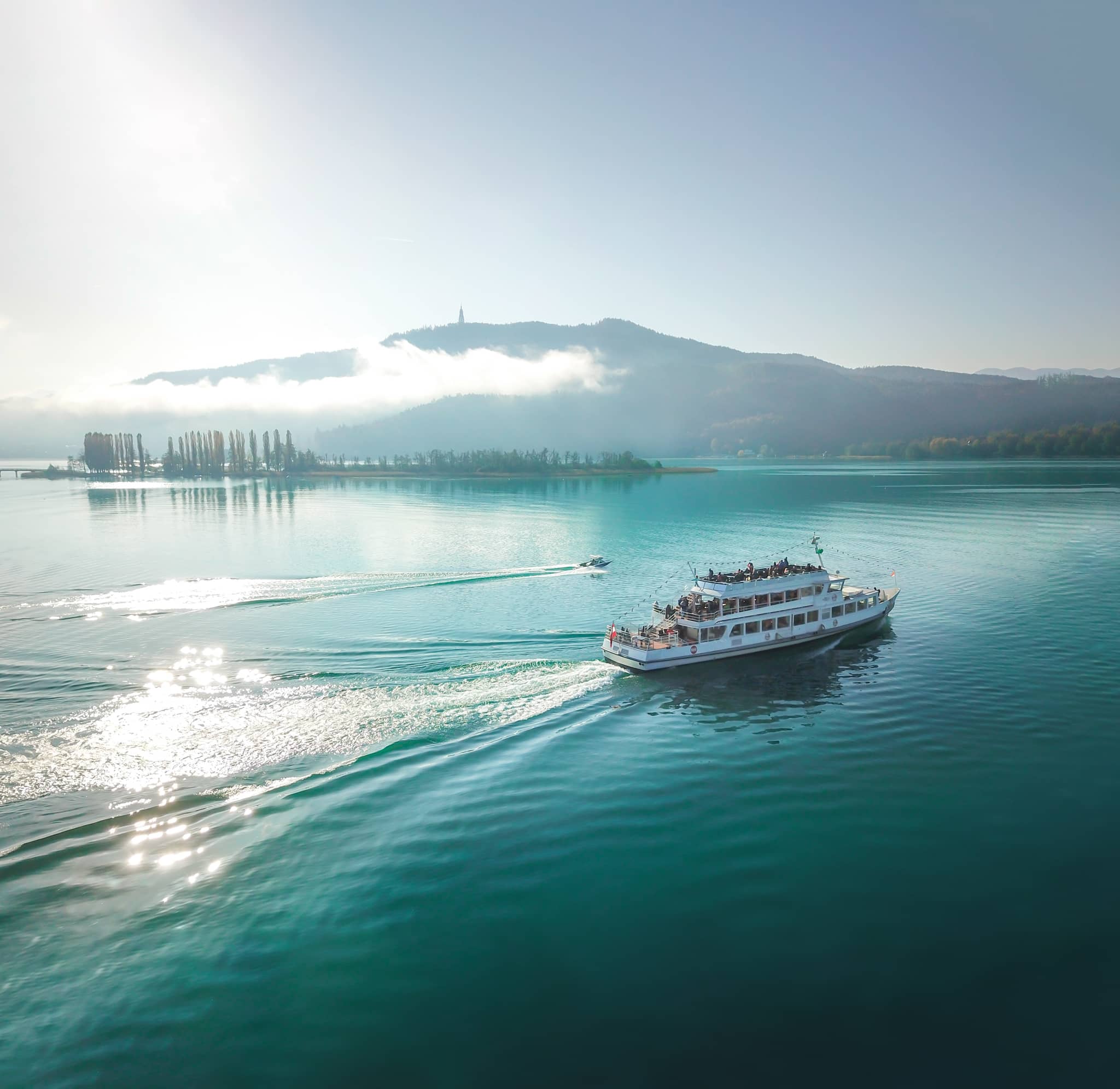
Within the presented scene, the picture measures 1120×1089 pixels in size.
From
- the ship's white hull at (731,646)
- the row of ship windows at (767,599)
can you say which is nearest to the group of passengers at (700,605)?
the row of ship windows at (767,599)

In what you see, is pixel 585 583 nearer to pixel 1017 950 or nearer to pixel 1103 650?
pixel 1103 650

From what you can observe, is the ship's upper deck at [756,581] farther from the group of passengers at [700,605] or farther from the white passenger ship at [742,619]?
the group of passengers at [700,605]

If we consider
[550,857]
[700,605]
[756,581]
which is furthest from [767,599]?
[550,857]

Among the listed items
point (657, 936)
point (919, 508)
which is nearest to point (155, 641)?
point (657, 936)

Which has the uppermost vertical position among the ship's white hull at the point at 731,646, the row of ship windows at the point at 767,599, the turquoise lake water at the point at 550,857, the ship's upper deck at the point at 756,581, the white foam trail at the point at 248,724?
the ship's upper deck at the point at 756,581

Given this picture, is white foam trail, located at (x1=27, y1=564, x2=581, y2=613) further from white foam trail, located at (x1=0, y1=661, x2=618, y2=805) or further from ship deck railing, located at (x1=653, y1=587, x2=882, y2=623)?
ship deck railing, located at (x1=653, y1=587, x2=882, y2=623)

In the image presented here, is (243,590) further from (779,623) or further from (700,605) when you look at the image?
(779,623)

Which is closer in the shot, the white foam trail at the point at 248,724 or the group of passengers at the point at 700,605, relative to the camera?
the white foam trail at the point at 248,724

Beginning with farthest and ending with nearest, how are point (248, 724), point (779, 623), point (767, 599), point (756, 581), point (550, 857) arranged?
point (779, 623) < point (767, 599) < point (756, 581) < point (248, 724) < point (550, 857)
